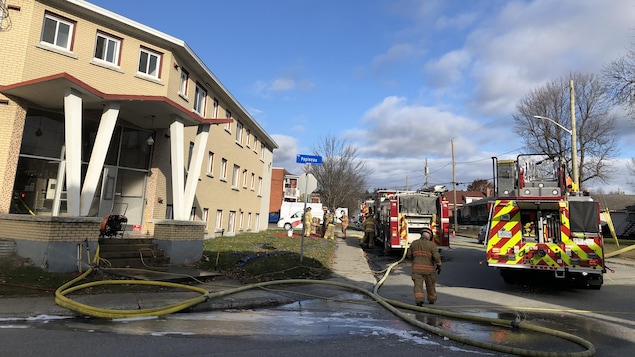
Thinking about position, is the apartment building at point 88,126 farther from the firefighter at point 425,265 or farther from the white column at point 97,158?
the firefighter at point 425,265

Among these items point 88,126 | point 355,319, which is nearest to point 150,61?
point 88,126

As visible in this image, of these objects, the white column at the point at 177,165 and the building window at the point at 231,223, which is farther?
the building window at the point at 231,223

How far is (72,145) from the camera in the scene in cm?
938

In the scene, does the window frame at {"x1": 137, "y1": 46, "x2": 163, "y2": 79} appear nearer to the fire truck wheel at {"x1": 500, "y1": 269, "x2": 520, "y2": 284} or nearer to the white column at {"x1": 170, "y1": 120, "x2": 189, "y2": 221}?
the white column at {"x1": 170, "y1": 120, "x2": 189, "y2": 221}

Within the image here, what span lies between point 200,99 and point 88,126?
6.27m

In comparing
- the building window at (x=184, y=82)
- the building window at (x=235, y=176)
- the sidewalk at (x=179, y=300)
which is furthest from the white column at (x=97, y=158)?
the building window at (x=235, y=176)

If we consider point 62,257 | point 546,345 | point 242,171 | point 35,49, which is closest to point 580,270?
point 546,345

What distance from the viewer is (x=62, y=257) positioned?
8.19 m

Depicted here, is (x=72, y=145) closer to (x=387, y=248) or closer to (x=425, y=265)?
(x=425, y=265)

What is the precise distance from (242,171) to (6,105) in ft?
49.7

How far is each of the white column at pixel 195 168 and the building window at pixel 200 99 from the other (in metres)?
4.98

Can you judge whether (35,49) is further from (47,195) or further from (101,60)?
(47,195)

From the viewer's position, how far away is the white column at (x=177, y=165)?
11734mm

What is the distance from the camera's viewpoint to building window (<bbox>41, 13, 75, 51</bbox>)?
37.4 feet
